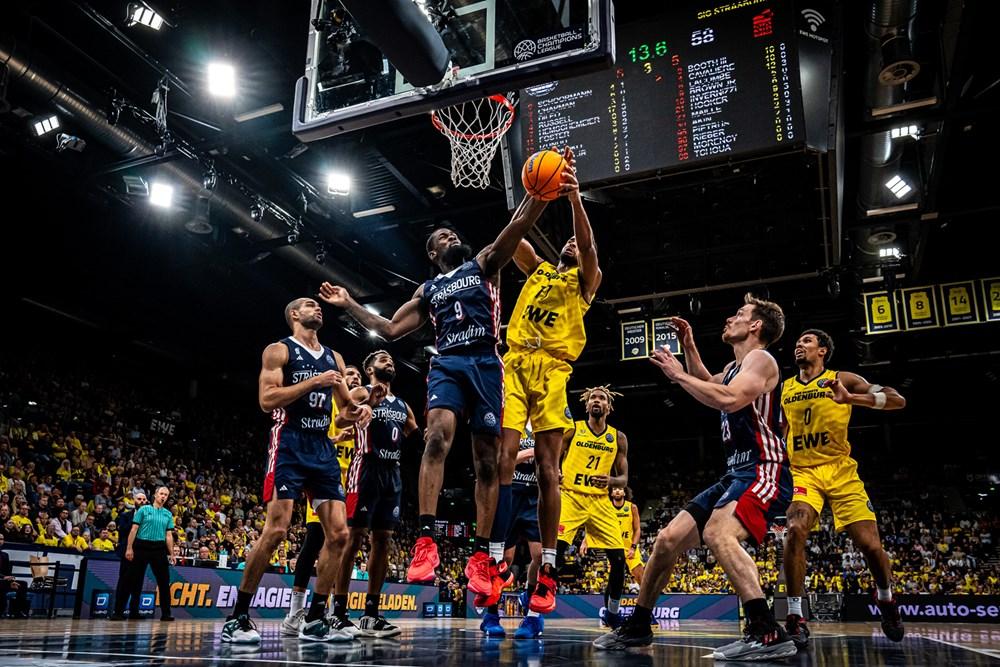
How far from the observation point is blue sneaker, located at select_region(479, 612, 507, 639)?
16.8 feet

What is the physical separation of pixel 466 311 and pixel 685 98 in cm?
453

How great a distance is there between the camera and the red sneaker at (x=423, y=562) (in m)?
4.06

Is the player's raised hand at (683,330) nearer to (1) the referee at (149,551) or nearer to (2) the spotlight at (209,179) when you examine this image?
(1) the referee at (149,551)

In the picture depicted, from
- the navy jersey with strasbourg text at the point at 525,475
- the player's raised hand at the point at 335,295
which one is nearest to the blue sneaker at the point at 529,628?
the player's raised hand at the point at 335,295

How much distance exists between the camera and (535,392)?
5484 millimetres

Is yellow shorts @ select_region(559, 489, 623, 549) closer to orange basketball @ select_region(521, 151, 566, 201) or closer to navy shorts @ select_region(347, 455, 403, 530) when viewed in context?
navy shorts @ select_region(347, 455, 403, 530)

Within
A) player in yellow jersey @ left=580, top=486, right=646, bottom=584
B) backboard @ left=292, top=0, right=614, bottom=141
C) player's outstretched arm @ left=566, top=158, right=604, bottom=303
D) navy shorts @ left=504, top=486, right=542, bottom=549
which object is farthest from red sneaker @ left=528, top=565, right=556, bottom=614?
player in yellow jersey @ left=580, top=486, right=646, bottom=584

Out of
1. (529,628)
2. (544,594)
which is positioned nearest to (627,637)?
(544,594)

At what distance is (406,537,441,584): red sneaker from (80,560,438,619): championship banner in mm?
5700

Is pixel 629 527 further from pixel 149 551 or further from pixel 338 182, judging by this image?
pixel 338 182

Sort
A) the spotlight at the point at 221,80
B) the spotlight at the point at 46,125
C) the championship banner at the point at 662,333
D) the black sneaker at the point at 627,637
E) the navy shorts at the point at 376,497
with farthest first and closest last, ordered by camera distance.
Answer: the championship banner at the point at 662,333 → the spotlight at the point at 221,80 → the spotlight at the point at 46,125 → the navy shorts at the point at 376,497 → the black sneaker at the point at 627,637

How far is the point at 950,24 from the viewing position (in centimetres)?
880

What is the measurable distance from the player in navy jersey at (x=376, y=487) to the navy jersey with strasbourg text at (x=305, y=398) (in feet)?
1.62

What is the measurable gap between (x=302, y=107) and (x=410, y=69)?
1201mm
